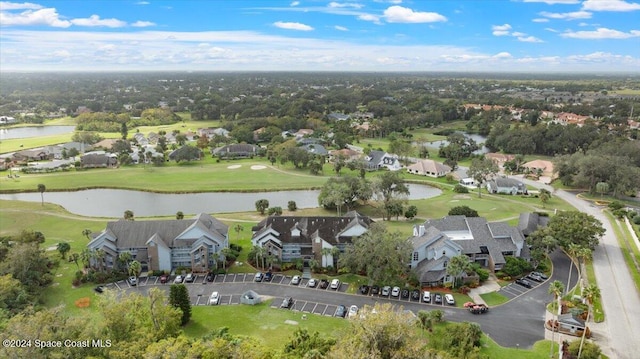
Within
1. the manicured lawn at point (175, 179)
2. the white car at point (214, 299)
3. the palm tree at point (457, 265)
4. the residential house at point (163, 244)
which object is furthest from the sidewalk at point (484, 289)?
the manicured lawn at point (175, 179)

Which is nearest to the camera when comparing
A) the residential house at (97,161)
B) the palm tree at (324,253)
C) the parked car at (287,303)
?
the parked car at (287,303)

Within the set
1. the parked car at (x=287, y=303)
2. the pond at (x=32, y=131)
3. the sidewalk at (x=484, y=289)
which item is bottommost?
the parked car at (x=287, y=303)

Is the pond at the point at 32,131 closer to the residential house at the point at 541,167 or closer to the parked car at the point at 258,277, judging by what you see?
the parked car at the point at 258,277

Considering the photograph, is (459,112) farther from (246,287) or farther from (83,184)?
(246,287)

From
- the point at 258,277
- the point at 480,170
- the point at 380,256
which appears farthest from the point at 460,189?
the point at 258,277

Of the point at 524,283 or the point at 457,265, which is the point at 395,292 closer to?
the point at 457,265

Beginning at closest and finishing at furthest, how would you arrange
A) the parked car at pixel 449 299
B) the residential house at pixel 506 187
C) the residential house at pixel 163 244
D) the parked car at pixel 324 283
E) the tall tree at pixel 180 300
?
1. the tall tree at pixel 180 300
2. the parked car at pixel 449 299
3. the parked car at pixel 324 283
4. the residential house at pixel 163 244
5. the residential house at pixel 506 187
